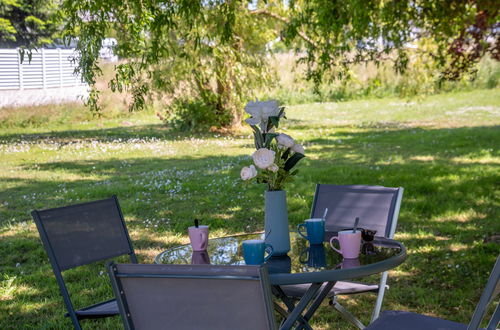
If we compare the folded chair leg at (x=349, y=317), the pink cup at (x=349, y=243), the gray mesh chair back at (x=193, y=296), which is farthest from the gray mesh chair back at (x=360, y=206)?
the gray mesh chair back at (x=193, y=296)

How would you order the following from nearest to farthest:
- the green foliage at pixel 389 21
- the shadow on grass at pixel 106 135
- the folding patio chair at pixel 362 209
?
the folding patio chair at pixel 362 209, the green foliage at pixel 389 21, the shadow on grass at pixel 106 135

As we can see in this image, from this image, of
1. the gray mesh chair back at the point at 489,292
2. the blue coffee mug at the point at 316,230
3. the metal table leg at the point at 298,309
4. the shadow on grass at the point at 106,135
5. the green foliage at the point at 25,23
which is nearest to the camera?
the gray mesh chair back at the point at 489,292

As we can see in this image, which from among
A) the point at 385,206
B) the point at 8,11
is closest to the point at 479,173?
the point at 385,206

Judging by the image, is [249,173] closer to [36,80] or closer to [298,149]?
[298,149]

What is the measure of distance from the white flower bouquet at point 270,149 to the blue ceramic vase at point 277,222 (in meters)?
0.04

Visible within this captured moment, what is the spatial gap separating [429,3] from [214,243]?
5.14m

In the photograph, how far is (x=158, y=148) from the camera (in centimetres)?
1437

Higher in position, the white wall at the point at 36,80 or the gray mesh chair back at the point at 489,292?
the gray mesh chair back at the point at 489,292

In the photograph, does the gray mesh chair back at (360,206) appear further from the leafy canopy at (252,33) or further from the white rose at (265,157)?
the leafy canopy at (252,33)

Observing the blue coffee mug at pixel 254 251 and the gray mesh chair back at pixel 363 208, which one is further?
the gray mesh chair back at pixel 363 208

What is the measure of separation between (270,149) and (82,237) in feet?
4.08

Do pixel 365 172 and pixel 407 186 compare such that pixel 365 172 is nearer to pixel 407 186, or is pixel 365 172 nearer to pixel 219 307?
pixel 407 186

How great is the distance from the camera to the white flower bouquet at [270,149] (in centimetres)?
296

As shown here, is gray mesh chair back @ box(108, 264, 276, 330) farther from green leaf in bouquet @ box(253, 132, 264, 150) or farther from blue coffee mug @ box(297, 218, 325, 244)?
blue coffee mug @ box(297, 218, 325, 244)
